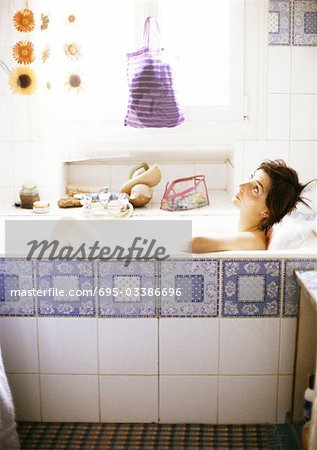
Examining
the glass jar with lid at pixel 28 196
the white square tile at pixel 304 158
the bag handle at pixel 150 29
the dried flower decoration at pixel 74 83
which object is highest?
the bag handle at pixel 150 29

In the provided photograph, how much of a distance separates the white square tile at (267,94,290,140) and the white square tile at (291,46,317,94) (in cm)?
8

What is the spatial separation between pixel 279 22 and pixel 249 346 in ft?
5.59

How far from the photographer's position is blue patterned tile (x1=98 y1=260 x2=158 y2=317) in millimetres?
2158

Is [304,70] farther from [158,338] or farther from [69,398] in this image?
[69,398]

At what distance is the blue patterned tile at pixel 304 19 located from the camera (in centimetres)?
307

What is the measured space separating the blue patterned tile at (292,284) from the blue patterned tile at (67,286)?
0.67m

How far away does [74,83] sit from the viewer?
3.06 meters

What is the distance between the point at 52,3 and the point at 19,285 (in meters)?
1.49

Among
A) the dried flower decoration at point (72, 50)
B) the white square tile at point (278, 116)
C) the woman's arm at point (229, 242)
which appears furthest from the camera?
the white square tile at point (278, 116)

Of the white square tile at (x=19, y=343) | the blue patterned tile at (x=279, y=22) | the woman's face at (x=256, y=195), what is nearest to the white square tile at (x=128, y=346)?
→ the white square tile at (x=19, y=343)

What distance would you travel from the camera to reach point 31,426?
2.23 meters

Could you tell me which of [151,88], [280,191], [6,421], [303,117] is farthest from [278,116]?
[6,421]

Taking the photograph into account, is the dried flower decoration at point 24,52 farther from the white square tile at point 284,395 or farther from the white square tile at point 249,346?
the white square tile at point 284,395

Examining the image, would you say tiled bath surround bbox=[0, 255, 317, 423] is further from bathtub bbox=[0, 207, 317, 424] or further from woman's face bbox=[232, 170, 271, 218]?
woman's face bbox=[232, 170, 271, 218]
